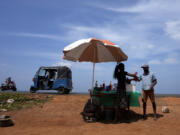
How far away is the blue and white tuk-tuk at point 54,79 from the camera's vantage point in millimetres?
17578

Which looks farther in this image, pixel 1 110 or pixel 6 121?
pixel 1 110

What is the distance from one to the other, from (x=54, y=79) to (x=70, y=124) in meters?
11.4

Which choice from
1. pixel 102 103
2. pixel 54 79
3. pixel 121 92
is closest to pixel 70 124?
pixel 102 103

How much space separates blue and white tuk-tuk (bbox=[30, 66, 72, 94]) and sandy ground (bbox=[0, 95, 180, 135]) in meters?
7.66

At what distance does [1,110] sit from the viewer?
29.3 feet

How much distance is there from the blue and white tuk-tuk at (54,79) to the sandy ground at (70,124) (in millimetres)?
7656

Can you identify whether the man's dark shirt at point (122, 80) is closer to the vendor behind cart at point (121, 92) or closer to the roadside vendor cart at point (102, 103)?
the vendor behind cart at point (121, 92)

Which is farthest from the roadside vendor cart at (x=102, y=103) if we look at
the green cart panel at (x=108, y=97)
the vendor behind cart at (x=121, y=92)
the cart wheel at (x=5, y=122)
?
the cart wheel at (x=5, y=122)

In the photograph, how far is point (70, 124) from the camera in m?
6.80

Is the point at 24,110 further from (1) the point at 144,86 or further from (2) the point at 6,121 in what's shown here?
(1) the point at 144,86

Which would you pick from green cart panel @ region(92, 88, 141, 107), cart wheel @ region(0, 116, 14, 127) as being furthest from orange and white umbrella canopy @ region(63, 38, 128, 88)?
cart wheel @ region(0, 116, 14, 127)

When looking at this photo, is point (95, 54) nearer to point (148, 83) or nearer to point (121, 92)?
point (121, 92)

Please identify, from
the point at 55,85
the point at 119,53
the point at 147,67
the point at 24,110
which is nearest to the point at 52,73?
the point at 55,85

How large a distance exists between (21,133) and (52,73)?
41.6ft
